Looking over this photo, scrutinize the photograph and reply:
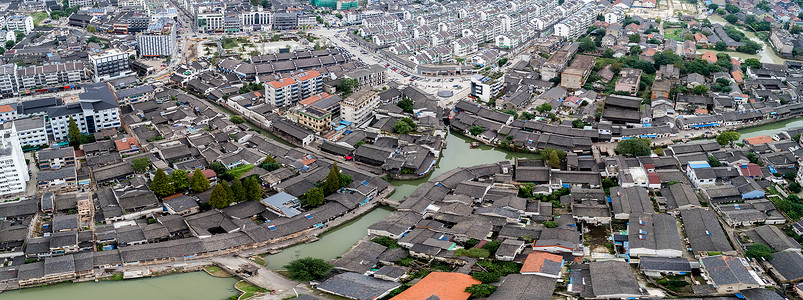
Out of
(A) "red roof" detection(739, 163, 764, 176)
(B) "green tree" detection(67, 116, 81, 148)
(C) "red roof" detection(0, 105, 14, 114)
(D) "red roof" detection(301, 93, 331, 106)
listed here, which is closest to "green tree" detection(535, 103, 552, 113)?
(A) "red roof" detection(739, 163, 764, 176)

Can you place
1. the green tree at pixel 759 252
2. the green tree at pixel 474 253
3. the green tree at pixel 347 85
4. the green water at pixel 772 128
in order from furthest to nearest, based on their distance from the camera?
the green tree at pixel 347 85
the green water at pixel 772 128
the green tree at pixel 474 253
the green tree at pixel 759 252

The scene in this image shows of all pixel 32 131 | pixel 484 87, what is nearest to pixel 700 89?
pixel 484 87

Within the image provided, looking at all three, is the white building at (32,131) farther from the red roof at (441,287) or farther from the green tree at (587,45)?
the green tree at (587,45)

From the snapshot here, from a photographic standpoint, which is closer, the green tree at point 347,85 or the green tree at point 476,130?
the green tree at point 476,130

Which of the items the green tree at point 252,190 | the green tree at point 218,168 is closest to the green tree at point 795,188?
the green tree at point 252,190

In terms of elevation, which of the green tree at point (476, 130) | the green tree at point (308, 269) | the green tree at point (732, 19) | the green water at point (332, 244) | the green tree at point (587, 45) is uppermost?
the green tree at point (732, 19)

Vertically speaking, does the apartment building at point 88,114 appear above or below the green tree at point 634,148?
below

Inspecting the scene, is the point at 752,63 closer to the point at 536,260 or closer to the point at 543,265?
the point at 536,260

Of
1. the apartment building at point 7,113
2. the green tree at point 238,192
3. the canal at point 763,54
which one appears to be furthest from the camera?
the canal at point 763,54

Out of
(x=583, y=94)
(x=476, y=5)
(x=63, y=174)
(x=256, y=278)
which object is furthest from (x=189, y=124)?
(x=476, y=5)
